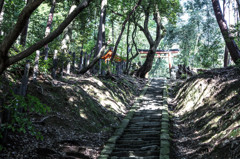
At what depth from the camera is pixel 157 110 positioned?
33.5 feet

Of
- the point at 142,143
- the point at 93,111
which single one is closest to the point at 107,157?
the point at 142,143

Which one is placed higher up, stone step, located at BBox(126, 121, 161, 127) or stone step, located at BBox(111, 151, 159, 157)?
stone step, located at BBox(126, 121, 161, 127)

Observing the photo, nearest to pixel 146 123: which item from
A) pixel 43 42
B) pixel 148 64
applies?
pixel 43 42

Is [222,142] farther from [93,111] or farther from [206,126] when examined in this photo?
[93,111]

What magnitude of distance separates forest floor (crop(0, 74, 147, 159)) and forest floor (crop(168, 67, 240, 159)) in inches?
89.5

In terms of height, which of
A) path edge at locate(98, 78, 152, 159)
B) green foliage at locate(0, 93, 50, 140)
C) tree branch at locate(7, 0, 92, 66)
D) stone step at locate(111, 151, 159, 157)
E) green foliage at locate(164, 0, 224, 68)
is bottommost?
stone step at locate(111, 151, 159, 157)

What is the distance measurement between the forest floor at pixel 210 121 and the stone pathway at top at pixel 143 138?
16.2 inches

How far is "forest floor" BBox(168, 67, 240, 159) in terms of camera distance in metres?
4.70

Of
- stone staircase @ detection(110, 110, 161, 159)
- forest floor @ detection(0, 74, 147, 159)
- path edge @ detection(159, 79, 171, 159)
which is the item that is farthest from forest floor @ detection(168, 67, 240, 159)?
forest floor @ detection(0, 74, 147, 159)

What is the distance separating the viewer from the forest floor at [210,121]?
15.4 ft

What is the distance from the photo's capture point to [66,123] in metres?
6.42

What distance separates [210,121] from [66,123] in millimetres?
4113

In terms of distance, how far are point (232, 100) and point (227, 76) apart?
2.32 metres

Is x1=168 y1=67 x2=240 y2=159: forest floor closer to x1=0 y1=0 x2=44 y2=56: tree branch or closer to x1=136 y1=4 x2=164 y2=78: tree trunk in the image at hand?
x1=0 y1=0 x2=44 y2=56: tree branch
